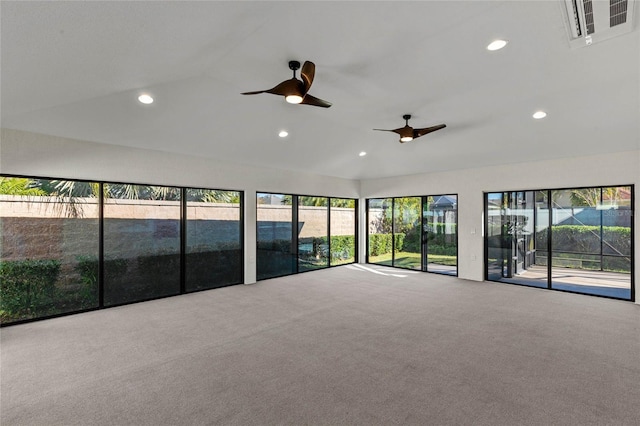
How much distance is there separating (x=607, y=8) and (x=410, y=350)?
12.2 ft

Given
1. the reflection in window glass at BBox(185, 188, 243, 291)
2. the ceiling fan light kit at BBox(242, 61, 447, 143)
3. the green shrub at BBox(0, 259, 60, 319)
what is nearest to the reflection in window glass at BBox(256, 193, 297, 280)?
the reflection in window glass at BBox(185, 188, 243, 291)

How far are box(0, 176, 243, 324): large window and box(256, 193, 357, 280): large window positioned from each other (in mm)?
969

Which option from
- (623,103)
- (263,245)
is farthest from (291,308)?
(623,103)

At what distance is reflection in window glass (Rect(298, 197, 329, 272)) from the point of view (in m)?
8.38

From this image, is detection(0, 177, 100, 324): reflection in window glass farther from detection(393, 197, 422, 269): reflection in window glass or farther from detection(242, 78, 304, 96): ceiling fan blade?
detection(393, 197, 422, 269): reflection in window glass

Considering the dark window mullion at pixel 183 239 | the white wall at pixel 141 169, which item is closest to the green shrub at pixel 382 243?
the white wall at pixel 141 169

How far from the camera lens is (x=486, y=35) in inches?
119

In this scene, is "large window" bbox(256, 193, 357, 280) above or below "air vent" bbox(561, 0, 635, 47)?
below

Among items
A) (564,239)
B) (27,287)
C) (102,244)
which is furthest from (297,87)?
(564,239)

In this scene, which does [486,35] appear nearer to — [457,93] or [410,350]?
[457,93]

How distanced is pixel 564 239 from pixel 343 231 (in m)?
5.44

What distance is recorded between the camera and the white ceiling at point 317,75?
2535 mm

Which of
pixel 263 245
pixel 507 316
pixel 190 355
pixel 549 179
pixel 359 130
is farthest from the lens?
pixel 263 245

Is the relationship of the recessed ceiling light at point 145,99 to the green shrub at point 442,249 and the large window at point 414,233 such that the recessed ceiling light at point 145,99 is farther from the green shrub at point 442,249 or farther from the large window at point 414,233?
the green shrub at point 442,249
